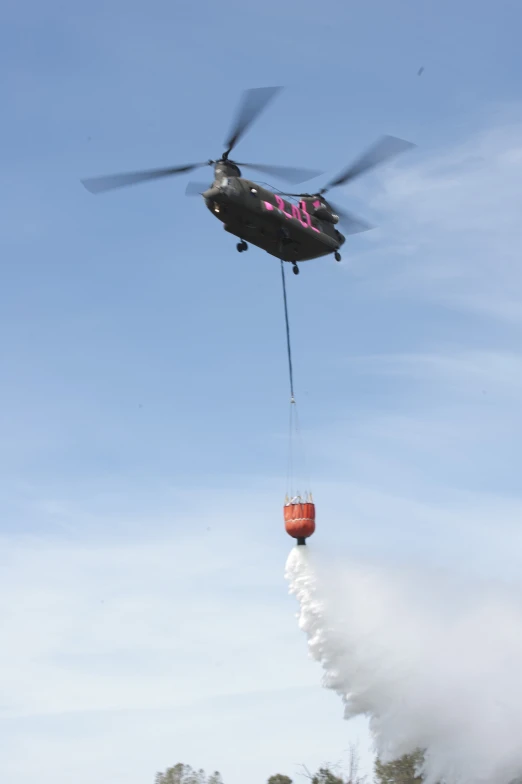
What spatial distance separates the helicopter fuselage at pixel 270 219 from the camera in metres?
43.1

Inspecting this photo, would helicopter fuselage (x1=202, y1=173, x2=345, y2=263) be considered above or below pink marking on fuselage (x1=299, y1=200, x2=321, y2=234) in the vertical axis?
below

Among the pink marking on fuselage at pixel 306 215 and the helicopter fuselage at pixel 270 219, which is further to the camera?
the pink marking on fuselage at pixel 306 215

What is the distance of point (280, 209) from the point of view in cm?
4484

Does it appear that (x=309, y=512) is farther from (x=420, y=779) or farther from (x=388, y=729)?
(x=420, y=779)

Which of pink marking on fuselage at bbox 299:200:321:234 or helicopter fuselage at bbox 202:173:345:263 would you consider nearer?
helicopter fuselage at bbox 202:173:345:263

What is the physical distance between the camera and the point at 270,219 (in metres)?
44.3

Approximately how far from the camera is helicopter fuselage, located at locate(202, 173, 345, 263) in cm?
4309

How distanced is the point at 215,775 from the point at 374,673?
65620mm

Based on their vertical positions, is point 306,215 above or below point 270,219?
above

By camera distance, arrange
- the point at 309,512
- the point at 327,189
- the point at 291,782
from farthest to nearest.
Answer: the point at 291,782 → the point at 327,189 → the point at 309,512

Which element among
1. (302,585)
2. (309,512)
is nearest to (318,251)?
(309,512)

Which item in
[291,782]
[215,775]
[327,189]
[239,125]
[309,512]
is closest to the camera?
[239,125]

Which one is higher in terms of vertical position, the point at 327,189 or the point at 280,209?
the point at 327,189

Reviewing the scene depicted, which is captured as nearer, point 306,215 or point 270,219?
point 270,219
